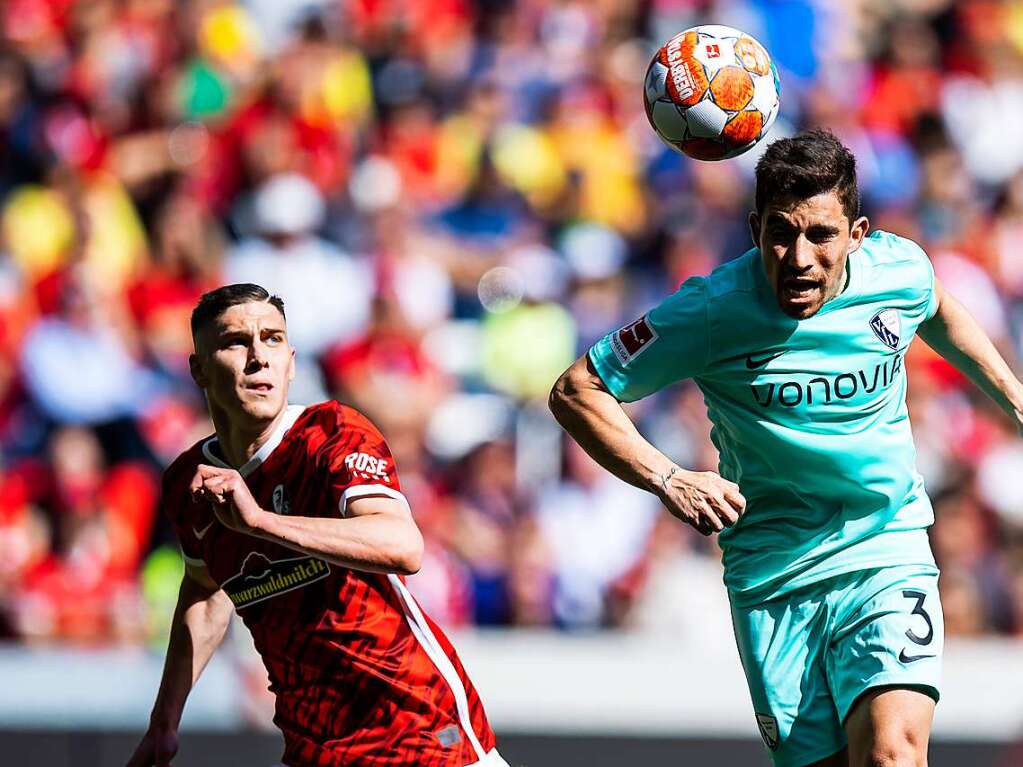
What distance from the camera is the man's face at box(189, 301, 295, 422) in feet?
17.2

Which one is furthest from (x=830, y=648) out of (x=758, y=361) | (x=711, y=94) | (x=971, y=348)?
(x=711, y=94)

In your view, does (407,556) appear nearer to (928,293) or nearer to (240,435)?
(240,435)

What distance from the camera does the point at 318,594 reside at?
16.9 feet

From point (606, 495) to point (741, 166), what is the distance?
3.17 m

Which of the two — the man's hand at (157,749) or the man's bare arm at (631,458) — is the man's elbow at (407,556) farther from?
the man's hand at (157,749)

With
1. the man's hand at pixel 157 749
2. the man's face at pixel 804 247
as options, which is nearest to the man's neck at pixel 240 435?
the man's hand at pixel 157 749

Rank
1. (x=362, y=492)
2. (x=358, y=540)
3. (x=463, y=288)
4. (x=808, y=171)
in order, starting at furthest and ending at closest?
(x=463, y=288)
(x=808, y=171)
(x=362, y=492)
(x=358, y=540)

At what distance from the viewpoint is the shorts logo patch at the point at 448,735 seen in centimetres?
510

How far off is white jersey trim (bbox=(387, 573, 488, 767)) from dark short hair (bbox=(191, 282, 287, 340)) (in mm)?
999

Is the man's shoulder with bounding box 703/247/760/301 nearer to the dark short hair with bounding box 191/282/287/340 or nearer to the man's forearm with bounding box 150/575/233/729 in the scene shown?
the dark short hair with bounding box 191/282/287/340

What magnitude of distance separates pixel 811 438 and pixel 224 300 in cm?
198

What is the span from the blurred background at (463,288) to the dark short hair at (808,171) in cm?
426

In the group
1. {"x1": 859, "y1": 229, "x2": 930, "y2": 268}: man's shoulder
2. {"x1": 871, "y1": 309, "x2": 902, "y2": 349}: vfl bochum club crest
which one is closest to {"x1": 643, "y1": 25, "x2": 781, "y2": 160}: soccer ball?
{"x1": 859, "y1": 229, "x2": 930, "y2": 268}: man's shoulder

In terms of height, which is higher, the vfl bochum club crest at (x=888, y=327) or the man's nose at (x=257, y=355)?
the vfl bochum club crest at (x=888, y=327)
